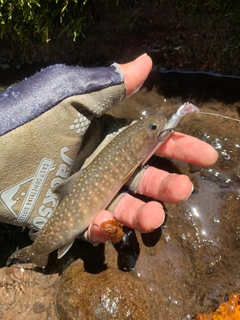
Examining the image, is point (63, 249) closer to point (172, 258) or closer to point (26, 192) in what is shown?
point (26, 192)

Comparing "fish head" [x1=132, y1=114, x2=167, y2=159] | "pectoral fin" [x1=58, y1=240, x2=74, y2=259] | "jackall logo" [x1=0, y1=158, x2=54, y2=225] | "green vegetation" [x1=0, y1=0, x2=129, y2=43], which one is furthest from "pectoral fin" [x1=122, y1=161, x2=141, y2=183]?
"green vegetation" [x1=0, y1=0, x2=129, y2=43]

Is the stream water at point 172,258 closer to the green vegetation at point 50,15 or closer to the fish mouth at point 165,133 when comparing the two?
the fish mouth at point 165,133

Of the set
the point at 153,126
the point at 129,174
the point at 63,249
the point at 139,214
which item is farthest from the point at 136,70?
the point at 63,249

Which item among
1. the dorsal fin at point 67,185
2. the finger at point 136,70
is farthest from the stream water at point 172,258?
the finger at point 136,70

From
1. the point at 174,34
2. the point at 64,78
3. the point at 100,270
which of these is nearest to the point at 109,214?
the point at 100,270

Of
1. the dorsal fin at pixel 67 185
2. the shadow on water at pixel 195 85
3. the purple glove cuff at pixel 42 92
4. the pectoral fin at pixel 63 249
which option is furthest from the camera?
the shadow on water at pixel 195 85

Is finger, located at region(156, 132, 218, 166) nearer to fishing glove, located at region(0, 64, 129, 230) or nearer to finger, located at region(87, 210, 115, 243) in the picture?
fishing glove, located at region(0, 64, 129, 230)
